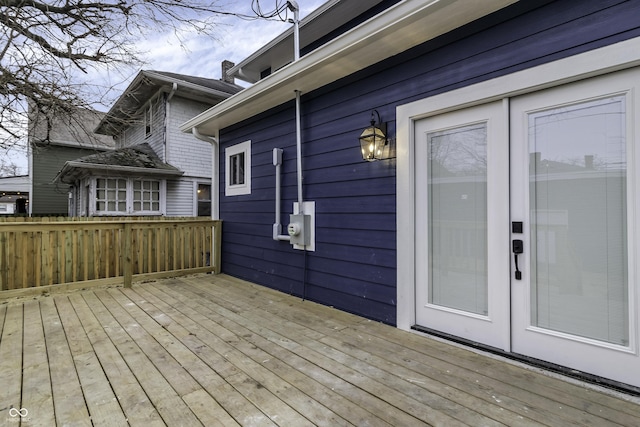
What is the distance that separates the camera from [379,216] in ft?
10.1

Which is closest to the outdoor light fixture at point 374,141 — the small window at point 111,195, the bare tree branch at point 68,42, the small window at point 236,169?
the small window at point 236,169

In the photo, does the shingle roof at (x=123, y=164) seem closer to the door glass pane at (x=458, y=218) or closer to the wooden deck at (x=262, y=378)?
the wooden deck at (x=262, y=378)

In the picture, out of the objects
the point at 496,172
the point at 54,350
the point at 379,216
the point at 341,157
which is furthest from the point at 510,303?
the point at 54,350

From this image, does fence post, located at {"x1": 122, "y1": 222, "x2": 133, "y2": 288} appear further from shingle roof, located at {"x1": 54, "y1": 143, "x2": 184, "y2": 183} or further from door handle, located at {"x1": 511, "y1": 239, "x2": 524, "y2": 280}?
door handle, located at {"x1": 511, "y1": 239, "x2": 524, "y2": 280}

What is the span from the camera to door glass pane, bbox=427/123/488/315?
2.45m

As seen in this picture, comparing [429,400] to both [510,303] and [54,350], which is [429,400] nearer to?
[510,303]

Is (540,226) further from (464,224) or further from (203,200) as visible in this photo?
(203,200)

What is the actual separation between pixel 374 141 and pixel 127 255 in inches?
147

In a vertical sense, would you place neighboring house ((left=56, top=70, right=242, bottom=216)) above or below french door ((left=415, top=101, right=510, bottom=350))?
above

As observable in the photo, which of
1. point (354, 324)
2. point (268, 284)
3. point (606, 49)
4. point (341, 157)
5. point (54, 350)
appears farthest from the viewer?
point (268, 284)

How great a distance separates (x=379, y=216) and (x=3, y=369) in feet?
9.74

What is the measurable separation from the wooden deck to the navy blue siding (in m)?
0.56

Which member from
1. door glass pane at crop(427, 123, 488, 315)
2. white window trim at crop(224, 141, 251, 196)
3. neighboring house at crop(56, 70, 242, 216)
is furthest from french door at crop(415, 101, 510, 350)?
neighboring house at crop(56, 70, 242, 216)

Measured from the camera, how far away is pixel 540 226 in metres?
2.17
